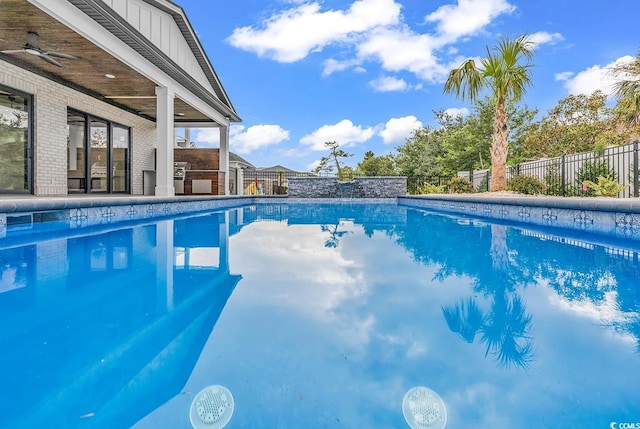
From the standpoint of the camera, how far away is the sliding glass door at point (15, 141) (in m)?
6.93

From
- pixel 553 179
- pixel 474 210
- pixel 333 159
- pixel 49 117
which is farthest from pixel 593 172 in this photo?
pixel 333 159

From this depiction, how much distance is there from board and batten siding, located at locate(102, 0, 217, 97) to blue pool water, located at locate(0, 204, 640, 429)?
5.88m

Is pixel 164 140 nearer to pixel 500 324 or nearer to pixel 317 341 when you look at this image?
pixel 317 341

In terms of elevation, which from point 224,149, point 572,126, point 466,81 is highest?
point 572,126

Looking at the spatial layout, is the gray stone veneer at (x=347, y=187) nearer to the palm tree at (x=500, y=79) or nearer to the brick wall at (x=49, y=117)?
the palm tree at (x=500, y=79)

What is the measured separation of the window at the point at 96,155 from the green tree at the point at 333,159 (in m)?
12.8

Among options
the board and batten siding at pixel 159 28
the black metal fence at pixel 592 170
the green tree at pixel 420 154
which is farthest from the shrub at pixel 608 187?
the green tree at pixel 420 154

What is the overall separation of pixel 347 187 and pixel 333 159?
22.4 feet

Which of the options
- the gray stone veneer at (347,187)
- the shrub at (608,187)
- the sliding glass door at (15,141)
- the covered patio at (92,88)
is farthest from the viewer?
the gray stone veneer at (347,187)

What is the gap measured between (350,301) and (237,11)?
60.3ft

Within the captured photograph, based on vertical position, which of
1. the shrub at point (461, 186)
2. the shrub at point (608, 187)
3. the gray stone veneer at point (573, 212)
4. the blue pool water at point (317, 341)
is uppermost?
the shrub at point (461, 186)

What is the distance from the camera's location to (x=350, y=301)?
75.4 inches

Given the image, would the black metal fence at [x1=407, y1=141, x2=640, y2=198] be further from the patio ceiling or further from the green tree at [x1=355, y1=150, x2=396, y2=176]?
the patio ceiling

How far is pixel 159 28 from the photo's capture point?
8141 mm
